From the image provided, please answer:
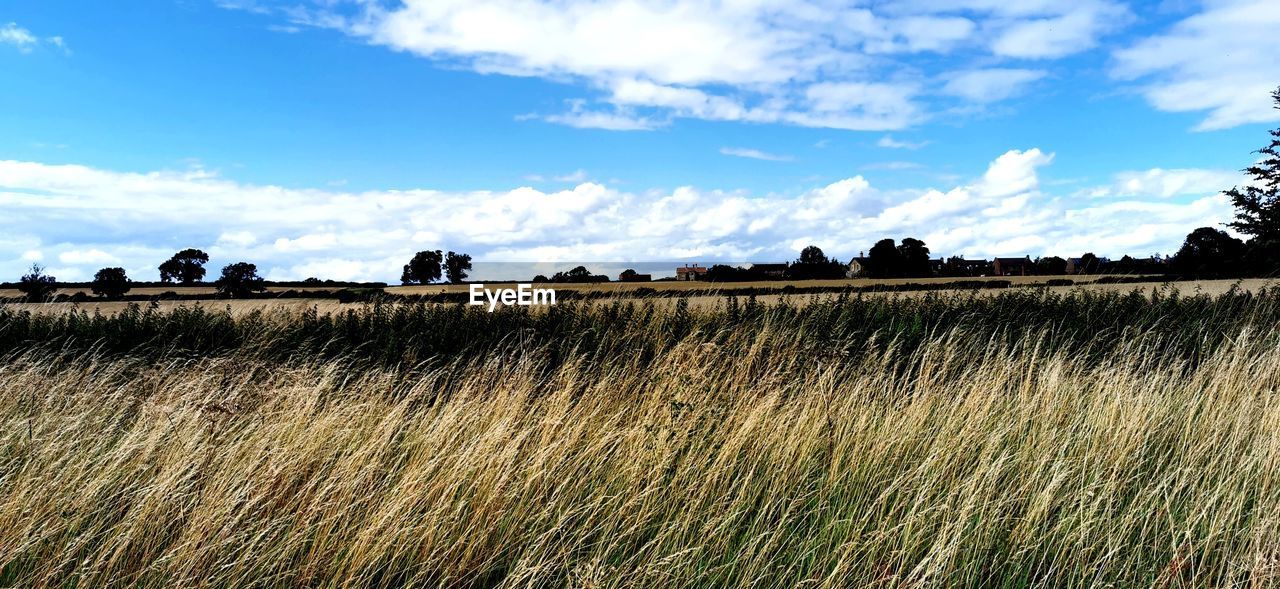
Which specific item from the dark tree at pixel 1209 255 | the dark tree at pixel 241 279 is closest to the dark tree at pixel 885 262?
the dark tree at pixel 1209 255

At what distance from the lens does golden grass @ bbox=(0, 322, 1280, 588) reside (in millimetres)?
3523

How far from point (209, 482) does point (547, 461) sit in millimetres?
1962

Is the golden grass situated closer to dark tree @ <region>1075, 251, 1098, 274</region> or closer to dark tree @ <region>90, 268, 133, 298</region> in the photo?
dark tree @ <region>1075, 251, 1098, 274</region>

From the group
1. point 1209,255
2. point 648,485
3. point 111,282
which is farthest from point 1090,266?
point 111,282

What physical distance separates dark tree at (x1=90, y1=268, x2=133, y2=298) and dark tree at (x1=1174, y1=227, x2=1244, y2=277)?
51.1 meters

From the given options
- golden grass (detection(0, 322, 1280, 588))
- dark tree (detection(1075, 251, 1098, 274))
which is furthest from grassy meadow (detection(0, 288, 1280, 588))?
dark tree (detection(1075, 251, 1098, 274))

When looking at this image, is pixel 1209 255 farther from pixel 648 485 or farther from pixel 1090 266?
pixel 648 485

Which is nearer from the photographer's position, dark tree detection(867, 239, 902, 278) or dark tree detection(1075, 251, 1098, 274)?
dark tree detection(1075, 251, 1098, 274)

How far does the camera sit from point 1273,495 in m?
4.28

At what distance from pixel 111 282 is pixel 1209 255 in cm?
5340

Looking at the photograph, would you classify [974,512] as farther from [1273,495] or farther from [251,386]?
[251,386]

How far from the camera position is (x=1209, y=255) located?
107 feet

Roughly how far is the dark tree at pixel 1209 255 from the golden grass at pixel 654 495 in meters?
31.1

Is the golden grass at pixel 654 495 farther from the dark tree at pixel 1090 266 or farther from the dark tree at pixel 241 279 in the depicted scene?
the dark tree at pixel 241 279
